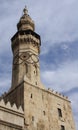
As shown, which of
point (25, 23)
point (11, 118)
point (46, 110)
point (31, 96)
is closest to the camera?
point (11, 118)

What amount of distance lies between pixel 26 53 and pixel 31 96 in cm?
643

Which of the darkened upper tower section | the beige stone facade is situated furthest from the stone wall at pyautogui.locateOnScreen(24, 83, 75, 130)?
the darkened upper tower section

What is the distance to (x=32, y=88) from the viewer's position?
81.6 ft

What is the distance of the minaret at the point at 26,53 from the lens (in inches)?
1045

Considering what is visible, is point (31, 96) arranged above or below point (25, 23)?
below

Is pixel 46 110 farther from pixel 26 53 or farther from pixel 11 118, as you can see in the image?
pixel 26 53

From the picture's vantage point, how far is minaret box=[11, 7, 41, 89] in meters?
26.5

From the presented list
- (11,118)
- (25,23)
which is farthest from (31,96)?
(25,23)

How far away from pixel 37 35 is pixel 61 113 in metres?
10.8

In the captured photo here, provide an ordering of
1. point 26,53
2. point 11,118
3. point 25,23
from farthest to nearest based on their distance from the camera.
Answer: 1. point 25,23
2. point 26,53
3. point 11,118

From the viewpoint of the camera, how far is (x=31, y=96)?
950 inches

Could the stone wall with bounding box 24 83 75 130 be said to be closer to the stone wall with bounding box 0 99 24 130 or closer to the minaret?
the stone wall with bounding box 0 99 24 130

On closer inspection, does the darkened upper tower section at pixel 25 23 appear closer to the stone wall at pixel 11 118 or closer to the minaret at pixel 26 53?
the minaret at pixel 26 53

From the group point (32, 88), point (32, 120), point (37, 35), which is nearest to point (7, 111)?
point (32, 120)
